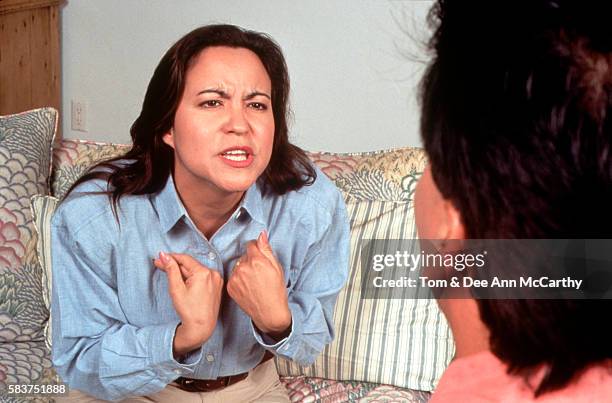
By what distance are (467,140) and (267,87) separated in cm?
57

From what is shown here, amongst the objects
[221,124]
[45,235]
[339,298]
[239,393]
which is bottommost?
[239,393]

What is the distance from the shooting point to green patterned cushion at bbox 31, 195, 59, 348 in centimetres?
118

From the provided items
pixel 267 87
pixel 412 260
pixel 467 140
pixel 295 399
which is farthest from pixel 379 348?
pixel 467 140

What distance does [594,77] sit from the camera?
484 millimetres

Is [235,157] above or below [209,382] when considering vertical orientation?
above

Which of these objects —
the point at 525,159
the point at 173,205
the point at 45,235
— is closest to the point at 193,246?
the point at 173,205

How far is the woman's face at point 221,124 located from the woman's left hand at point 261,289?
96 millimetres

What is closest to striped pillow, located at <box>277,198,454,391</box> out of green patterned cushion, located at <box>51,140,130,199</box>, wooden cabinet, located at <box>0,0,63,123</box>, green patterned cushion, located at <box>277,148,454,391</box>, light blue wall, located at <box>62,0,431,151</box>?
green patterned cushion, located at <box>277,148,454,391</box>

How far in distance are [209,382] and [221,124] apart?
1.14 feet

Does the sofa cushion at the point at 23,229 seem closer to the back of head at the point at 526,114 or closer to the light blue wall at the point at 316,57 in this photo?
the light blue wall at the point at 316,57

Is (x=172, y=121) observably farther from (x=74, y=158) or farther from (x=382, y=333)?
(x=382, y=333)

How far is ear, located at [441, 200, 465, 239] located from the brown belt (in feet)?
1.85

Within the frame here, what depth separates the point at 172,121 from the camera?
3.37 ft

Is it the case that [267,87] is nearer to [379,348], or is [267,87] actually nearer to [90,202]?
[90,202]
